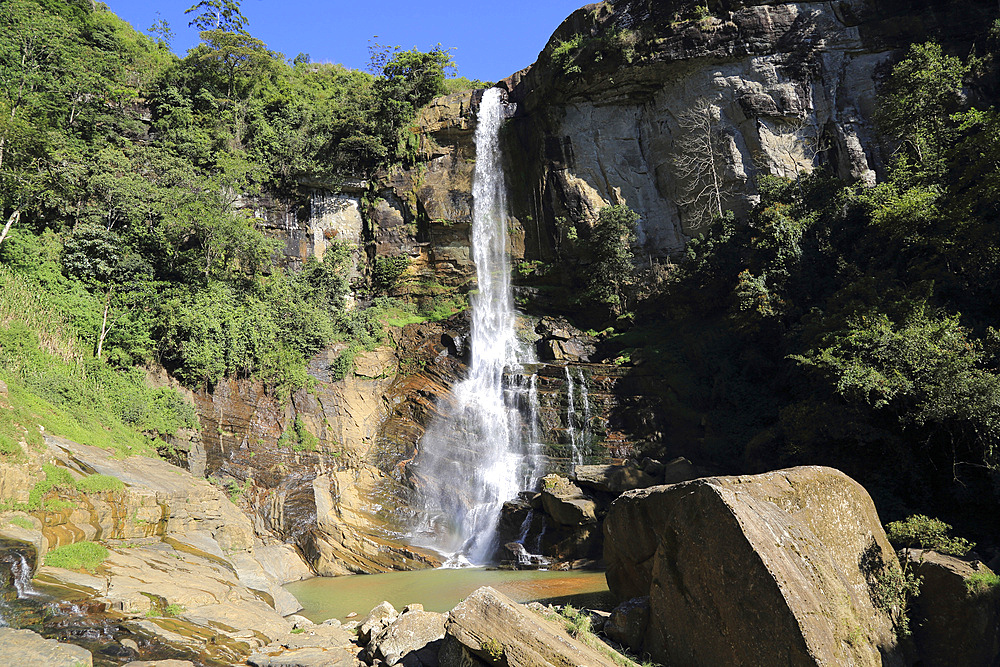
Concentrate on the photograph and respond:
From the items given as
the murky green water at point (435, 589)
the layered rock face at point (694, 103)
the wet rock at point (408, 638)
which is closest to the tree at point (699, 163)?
the layered rock face at point (694, 103)

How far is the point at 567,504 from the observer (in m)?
15.9

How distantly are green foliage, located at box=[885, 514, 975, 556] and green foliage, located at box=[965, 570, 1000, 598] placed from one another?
1.22 meters

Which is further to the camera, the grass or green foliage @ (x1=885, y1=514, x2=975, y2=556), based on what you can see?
the grass

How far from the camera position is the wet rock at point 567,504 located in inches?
617

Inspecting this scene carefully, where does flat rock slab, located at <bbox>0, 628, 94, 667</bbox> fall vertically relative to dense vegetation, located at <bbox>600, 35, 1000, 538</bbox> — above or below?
below

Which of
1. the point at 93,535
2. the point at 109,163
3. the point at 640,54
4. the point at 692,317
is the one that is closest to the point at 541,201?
the point at 640,54

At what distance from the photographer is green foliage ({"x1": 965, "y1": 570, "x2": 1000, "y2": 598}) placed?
642 centimetres

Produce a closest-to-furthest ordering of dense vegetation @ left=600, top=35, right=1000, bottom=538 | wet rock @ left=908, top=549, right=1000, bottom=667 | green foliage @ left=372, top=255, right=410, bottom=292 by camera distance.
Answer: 1. wet rock @ left=908, top=549, right=1000, bottom=667
2. dense vegetation @ left=600, top=35, right=1000, bottom=538
3. green foliage @ left=372, top=255, right=410, bottom=292

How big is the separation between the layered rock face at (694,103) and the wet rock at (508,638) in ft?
75.1

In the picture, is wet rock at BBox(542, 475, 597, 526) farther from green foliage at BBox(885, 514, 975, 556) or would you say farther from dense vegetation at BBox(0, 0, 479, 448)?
dense vegetation at BBox(0, 0, 479, 448)

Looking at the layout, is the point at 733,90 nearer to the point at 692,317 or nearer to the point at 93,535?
the point at 692,317

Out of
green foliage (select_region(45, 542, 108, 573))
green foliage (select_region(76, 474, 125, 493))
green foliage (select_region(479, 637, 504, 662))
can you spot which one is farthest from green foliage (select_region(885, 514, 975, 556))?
green foliage (select_region(76, 474, 125, 493))

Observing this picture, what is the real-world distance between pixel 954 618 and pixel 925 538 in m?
1.70

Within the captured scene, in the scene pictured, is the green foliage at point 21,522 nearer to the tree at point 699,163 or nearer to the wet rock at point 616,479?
the wet rock at point 616,479
